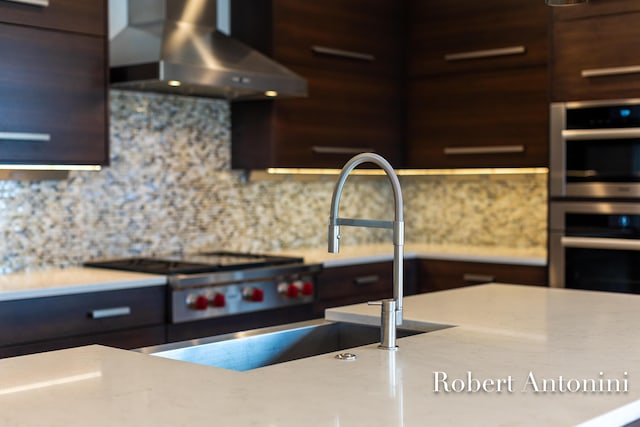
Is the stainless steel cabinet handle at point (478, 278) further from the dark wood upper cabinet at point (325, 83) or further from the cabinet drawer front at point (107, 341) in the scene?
the cabinet drawer front at point (107, 341)

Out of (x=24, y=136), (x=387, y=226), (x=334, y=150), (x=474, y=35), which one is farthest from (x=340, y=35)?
(x=387, y=226)

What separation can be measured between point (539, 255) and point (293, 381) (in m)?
3.04

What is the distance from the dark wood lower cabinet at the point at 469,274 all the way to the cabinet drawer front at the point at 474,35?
108 cm

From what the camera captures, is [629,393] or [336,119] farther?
[336,119]

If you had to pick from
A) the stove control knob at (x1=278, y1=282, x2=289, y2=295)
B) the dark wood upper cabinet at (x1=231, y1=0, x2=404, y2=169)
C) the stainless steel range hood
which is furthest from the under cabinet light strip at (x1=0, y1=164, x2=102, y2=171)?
the dark wood upper cabinet at (x1=231, y1=0, x2=404, y2=169)

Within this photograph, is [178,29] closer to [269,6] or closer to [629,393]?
[269,6]

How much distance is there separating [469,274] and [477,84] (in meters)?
1.06

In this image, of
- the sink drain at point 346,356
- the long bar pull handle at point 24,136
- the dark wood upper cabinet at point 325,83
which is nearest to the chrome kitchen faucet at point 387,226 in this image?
the sink drain at point 346,356

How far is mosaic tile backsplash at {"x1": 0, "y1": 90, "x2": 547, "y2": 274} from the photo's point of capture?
12.6ft

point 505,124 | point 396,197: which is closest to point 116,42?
point 505,124

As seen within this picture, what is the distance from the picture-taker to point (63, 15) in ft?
11.3

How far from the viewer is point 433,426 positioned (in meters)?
1.36

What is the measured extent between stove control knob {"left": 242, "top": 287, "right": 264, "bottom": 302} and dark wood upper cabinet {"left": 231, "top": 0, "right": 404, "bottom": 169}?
0.83m

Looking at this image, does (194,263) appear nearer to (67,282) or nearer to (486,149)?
(67,282)
